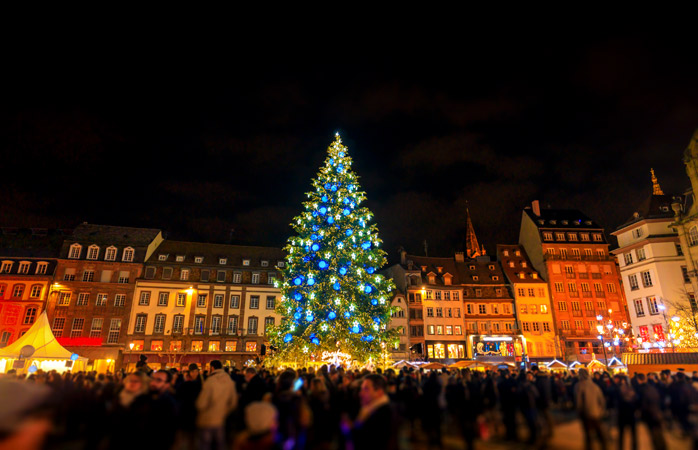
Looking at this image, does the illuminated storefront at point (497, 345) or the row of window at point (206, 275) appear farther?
the illuminated storefront at point (497, 345)

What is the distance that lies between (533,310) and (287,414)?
5937 centimetres

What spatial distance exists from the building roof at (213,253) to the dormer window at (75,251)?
823 cm

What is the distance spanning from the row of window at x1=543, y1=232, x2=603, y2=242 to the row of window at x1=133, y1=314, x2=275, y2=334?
44178 millimetres

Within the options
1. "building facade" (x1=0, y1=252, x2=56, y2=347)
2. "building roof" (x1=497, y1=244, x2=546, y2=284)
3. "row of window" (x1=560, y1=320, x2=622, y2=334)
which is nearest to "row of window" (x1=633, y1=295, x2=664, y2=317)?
"row of window" (x1=560, y1=320, x2=622, y2=334)

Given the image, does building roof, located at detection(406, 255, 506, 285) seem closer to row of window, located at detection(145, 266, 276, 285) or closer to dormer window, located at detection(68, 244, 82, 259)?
row of window, located at detection(145, 266, 276, 285)

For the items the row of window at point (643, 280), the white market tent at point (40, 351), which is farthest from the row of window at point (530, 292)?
the white market tent at point (40, 351)

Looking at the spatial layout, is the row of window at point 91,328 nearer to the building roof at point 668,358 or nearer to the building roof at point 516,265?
the building roof at point 668,358

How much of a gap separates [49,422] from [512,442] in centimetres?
886

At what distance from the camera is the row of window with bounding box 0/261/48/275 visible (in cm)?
4903

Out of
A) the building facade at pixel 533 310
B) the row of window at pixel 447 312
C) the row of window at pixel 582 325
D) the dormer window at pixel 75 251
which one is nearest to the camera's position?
the dormer window at pixel 75 251

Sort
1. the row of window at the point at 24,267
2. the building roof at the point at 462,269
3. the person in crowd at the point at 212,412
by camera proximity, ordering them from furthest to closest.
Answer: the building roof at the point at 462,269, the row of window at the point at 24,267, the person in crowd at the point at 212,412

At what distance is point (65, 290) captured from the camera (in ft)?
159

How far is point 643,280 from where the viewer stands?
151 ft

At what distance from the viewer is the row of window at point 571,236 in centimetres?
6244
